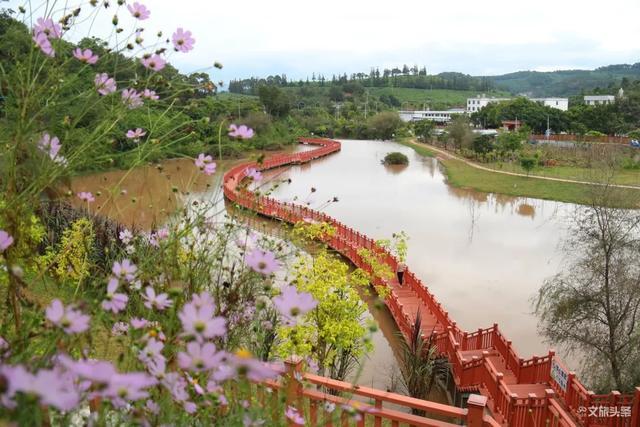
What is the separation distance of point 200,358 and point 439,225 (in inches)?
691

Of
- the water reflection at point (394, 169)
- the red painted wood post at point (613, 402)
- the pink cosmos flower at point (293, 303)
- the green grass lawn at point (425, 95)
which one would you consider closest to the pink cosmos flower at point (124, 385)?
the pink cosmos flower at point (293, 303)

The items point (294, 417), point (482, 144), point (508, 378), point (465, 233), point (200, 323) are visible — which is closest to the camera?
point (200, 323)

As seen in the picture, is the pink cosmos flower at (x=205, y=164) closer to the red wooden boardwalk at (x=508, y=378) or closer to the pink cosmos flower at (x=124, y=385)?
the pink cosmos flower at (x=124, y=385)

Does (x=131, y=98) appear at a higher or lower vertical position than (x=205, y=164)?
higher

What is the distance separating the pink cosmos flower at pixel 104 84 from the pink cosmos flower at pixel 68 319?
1243 millimetres

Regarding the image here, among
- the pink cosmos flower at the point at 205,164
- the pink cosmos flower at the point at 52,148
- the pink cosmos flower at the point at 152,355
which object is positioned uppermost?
the pink cosmos flower at the point at 52,148

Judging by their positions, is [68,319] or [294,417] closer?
[68,319]

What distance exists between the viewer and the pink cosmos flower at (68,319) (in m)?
1.01

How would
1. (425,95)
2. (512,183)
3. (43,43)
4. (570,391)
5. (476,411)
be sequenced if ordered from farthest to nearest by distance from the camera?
(425,95) → (512,183) → (570,391) → (476,411) → (43,43)

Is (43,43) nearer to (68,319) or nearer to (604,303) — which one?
(68,319)

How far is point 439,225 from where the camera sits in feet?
59.2

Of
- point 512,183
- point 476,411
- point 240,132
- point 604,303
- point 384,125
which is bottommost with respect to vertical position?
point 512,183

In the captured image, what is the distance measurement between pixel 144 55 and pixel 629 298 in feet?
24.5

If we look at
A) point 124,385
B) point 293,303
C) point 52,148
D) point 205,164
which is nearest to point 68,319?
point 124,385
